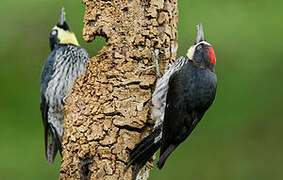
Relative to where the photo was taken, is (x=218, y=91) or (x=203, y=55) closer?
(x=203, y=55)

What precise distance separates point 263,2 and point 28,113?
3.16 meters

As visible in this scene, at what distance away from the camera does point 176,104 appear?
5129 millimetres

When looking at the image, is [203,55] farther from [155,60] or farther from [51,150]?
[51,150]

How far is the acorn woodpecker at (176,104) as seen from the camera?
492 centimetres

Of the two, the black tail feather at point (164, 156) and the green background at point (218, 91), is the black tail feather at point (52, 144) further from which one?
the green background at point (218, 91)

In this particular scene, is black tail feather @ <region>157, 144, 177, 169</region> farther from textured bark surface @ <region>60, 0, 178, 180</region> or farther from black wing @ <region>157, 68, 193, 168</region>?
textured bark surface @ <region>60, 0, 178, 180</region>

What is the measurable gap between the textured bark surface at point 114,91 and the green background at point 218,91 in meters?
2.29

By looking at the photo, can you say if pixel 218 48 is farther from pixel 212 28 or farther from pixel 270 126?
pixel 270 126

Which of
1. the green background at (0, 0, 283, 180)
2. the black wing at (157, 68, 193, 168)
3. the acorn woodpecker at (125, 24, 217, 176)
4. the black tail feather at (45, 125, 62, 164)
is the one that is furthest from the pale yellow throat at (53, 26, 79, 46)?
the black wing at (157, 68, 193, 168)

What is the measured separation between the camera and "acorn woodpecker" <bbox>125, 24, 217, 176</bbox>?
4.92 meters

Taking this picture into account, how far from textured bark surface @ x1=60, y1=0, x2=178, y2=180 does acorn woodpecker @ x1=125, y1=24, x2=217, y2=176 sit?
0.09 metres

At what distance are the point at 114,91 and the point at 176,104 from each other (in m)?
0.54

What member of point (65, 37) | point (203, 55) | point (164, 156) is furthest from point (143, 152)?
point (65, 37)

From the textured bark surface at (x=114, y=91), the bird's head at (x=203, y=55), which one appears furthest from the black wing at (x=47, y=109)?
the bird's head at (x=203, y=55)
